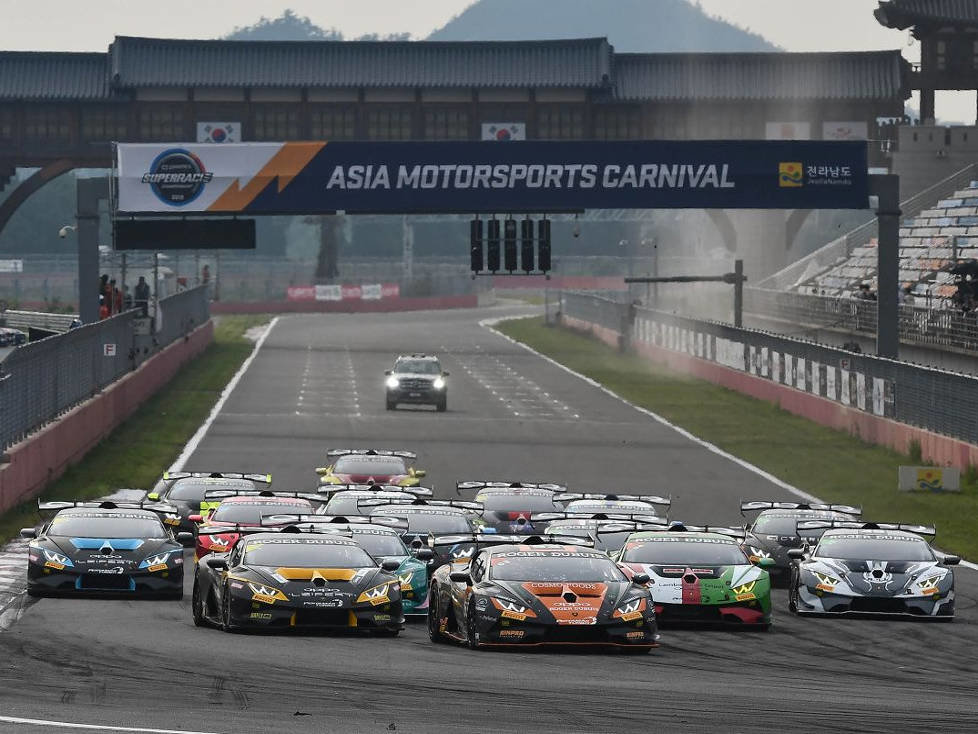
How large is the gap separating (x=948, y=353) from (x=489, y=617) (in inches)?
1499

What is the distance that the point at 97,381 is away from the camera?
155ft

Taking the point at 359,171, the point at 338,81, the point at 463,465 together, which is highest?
the point at 338,81

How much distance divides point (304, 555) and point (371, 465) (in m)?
15.9

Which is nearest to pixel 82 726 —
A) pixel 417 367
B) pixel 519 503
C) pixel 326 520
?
pixel 326 520

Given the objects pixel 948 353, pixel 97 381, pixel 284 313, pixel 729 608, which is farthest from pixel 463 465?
pixel 284 313

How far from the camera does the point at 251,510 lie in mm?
28594

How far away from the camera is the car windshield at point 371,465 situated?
118ft

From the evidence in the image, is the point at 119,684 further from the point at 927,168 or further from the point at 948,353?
the point at 927,168

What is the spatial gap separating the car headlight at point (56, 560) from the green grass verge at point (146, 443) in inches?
278

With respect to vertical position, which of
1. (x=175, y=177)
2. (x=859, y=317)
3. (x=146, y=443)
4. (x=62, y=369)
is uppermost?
(x=175, y=177)

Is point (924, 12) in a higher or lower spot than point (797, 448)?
higher

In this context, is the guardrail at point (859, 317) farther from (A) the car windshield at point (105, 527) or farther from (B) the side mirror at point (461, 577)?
(B) the side mirror at point (461, 577)

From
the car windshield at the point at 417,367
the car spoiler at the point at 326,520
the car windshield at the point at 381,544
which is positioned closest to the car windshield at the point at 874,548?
the car windshield at the point at 381,544

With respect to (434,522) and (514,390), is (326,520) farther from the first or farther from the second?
(514,390)
